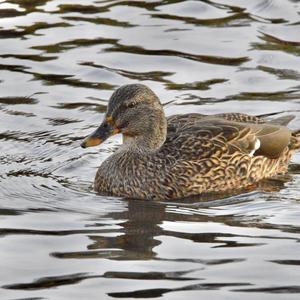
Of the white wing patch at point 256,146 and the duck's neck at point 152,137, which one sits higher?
the duck's neck at point 152,137

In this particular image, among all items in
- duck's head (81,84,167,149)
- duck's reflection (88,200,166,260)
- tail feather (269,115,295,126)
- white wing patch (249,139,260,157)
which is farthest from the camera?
tail feather (269,115,295,126)

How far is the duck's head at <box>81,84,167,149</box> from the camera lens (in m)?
12.1

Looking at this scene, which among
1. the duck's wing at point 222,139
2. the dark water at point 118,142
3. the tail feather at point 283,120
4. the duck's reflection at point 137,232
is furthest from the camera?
the tail feather at point 283,120

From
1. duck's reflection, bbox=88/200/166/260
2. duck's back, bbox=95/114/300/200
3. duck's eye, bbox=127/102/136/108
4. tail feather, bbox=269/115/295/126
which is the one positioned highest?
duck's eye, bbox=127/102/136/108

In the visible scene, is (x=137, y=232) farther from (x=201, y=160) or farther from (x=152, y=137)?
(x=152, y=137)

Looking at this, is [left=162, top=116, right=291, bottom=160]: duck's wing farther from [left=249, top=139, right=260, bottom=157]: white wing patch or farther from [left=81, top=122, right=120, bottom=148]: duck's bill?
[left=81, top=122, right=120, bottom=148]: duck's bill

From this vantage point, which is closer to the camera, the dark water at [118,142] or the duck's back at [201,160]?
the dark water at [118,142]

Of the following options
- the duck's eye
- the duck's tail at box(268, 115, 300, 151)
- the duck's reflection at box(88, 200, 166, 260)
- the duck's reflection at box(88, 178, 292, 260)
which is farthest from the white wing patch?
the duck's reflection at box(88, 200, 166, 260)

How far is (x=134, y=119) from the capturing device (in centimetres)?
1230

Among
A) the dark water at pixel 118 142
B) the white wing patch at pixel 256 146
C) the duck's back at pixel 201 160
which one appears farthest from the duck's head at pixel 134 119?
the white wing patch at pixel 256 146

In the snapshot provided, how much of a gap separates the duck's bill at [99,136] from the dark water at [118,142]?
0.44 meters

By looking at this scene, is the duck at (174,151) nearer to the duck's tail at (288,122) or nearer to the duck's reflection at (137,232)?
the duck's tail at (288,122)

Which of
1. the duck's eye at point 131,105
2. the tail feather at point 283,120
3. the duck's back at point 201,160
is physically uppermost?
the duck's eye at point 131,105

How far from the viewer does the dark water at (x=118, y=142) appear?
9336 mm
